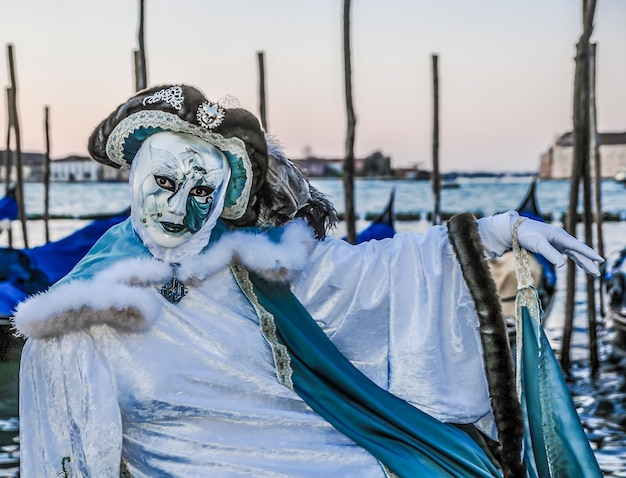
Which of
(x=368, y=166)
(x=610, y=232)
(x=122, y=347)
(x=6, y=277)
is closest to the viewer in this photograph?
(x=122, y=347)

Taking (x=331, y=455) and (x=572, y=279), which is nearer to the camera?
(x=331, y=455)

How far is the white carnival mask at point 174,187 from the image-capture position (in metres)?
1.60

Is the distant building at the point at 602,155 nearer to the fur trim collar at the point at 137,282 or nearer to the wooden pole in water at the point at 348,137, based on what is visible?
the wooden pole in water at the point at 348,137


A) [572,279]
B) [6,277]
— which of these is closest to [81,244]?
[6,277]

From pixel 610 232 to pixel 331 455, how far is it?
16166mm

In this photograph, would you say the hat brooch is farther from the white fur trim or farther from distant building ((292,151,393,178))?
distant building ((292,151,393,178))

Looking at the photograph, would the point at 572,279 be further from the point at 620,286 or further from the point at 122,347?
the point at 122,347

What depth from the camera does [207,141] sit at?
1632 millimetres

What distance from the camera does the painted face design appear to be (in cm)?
160

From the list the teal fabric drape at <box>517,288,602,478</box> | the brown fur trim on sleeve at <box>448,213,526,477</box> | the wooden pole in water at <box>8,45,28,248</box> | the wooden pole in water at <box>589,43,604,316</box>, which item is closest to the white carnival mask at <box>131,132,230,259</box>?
the brown fur trim on sleeve at <box>448,213,526,477</box>

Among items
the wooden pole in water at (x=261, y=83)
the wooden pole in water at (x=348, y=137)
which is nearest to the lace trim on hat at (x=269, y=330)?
the wooden pole in water at (x=348, y=137)

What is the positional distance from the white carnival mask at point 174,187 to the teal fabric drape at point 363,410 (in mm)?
180

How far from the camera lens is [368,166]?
70.6 ft

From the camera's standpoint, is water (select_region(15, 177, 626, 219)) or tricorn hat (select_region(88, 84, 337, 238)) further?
water (select_region(15, 177, 626, 219))
